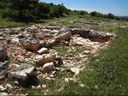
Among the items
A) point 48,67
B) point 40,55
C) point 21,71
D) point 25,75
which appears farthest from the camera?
point 40,55

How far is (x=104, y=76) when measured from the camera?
1113cm

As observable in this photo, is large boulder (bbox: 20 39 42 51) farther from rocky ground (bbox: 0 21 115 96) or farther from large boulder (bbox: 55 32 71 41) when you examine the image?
large boulder (bbox: 55 32 71 41)

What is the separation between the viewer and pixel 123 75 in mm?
11391

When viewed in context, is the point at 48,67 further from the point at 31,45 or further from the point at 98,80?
the point at 31,45

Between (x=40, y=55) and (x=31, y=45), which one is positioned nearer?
(x=40, y=55)

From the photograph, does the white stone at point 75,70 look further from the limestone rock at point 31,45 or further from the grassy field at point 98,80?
the limestone rock at point 31,45

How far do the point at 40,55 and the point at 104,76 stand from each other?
4.66 metres

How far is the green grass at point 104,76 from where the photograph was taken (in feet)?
32.5

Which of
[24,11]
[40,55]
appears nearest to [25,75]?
[40,55]

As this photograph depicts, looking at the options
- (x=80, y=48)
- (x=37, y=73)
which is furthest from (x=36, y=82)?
(x=80, y=48)

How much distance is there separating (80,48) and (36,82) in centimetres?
731

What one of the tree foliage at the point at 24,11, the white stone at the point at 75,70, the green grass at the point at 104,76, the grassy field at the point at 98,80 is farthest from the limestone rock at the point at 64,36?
the tree foliage at the point at 24,11

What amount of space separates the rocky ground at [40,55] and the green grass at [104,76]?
2.08 ft

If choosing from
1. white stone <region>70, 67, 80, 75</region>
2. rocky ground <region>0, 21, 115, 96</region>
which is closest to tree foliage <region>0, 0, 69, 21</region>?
rocky ground <region>0, 21, 115, 96</region>
